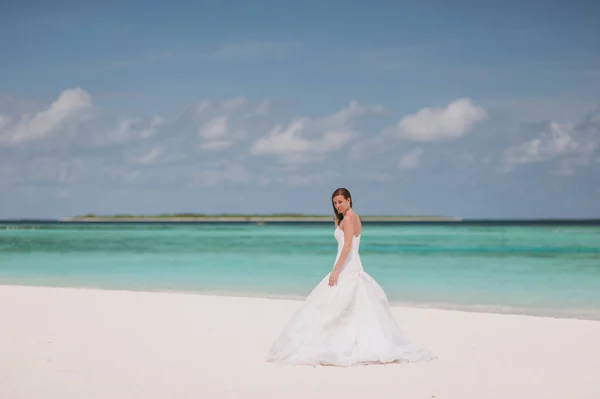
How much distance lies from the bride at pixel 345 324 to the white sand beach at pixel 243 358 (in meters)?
0.18

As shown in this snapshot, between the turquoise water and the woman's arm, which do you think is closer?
the woman's arm

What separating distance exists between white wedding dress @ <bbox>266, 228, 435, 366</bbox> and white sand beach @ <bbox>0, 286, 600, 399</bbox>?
0.58 feet

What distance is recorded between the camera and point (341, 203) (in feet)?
27.1

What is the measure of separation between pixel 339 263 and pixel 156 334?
374 cm

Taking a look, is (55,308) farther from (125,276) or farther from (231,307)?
(125,276)

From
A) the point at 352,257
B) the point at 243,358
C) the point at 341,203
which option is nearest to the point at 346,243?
the point at 352,257

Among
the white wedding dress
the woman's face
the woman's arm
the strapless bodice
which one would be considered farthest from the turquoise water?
the woman's face

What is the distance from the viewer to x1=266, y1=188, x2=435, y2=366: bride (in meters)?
8.29

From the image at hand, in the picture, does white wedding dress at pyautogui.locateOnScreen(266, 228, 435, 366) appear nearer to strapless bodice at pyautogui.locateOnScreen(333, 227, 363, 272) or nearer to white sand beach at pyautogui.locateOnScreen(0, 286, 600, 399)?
strapless bodice at pyautogui.locateOnScreen(333, 227, 363, 272)

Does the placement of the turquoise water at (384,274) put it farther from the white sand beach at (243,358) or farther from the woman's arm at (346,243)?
the woman's arm at (346,243)

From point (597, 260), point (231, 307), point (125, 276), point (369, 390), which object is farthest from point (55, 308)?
point (597, 260)

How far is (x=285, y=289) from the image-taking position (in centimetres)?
2292

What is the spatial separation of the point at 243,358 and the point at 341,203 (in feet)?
7.41

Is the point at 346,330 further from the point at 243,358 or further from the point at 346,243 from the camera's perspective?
the point at 243,358
